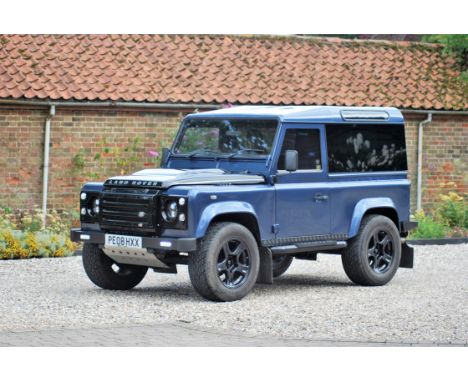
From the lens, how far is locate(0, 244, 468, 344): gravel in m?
10.1

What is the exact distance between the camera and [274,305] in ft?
38.3

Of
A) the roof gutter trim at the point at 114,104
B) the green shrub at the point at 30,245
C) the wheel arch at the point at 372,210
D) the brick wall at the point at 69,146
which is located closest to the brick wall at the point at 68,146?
the brick wall at the point at 69,146

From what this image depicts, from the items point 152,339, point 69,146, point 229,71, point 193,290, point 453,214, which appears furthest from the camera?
point 229,71

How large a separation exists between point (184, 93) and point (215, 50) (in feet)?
7.99

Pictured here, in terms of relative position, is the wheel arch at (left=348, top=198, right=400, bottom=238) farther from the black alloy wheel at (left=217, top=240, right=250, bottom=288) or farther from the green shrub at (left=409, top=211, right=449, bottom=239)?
the green shrub at (left=409, top=211, right=449, bottom=239)

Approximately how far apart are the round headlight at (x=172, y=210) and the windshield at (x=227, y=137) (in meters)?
1.47

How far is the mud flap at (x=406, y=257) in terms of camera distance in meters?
14.1

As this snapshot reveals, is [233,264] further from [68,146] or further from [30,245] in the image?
[68,146]

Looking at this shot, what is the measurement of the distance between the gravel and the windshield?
5.58 ft

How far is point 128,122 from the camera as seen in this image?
20.5 meters

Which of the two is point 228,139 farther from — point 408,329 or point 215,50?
point 215,50

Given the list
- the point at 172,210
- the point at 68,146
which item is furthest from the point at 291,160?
the point at 68,146

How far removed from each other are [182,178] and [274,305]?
1714 millimetres

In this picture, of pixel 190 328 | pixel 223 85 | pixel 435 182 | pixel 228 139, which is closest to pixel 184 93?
pixel 223 85
